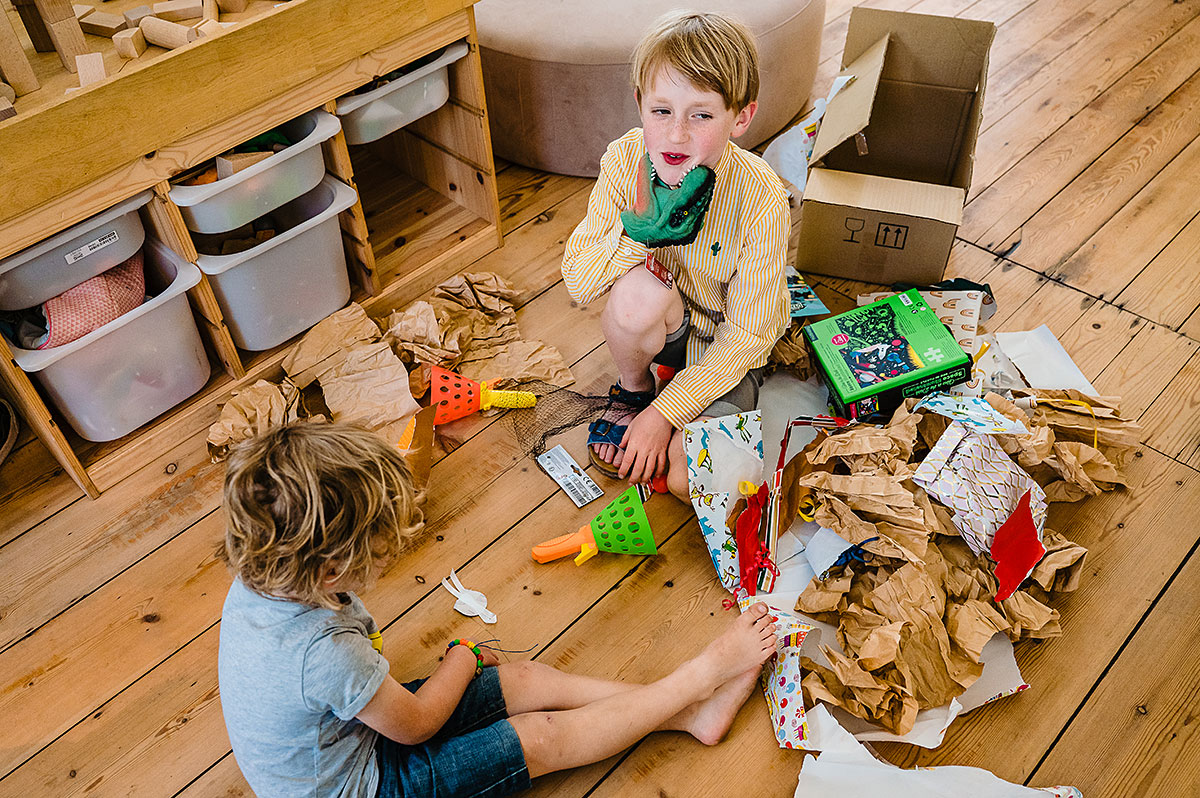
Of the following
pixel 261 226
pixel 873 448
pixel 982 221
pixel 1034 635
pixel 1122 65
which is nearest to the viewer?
pixel 1034 635

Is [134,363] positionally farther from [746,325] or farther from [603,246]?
[746,325]

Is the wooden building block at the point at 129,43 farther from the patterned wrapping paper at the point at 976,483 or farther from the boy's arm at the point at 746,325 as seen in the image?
the patterned wrapping paper at the point at 976,483

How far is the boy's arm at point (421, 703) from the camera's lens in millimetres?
1026

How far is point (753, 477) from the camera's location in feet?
4.98

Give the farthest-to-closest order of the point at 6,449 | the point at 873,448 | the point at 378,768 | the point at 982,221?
the point at 982,221 → the point at 6,449 → the point at 873,448 → the point at 378,768

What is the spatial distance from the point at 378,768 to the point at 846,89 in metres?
1.58

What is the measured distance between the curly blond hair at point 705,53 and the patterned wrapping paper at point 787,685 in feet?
2.54

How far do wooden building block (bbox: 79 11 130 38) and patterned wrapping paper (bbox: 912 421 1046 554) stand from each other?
1.46m

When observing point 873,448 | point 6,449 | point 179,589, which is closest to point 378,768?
point 179,589

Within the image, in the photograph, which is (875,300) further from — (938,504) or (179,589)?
(179,589)

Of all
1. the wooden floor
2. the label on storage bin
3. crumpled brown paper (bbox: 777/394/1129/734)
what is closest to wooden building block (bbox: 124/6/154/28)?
the label on storage bin

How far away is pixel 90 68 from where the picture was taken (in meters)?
1.32

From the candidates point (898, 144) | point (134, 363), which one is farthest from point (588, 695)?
point (898, 144)

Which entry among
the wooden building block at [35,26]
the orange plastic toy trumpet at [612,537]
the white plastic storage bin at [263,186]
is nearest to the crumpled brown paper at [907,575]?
the orange plastic toy trumpet at [612,537]
